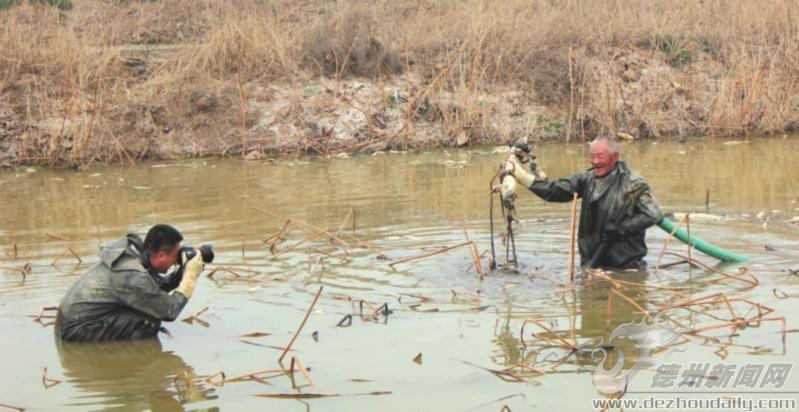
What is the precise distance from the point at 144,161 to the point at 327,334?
11.6m

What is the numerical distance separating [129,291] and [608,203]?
424 cm

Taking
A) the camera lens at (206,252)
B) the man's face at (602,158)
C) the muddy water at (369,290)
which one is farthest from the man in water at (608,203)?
the camera lens at (206,252)

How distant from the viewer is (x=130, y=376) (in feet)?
22.8

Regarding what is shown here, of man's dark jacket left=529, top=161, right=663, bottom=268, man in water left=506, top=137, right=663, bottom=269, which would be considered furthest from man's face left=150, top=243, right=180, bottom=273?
man's dark jacket left=529, top=161, right=663, bottom=268

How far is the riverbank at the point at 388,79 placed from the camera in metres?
18.8

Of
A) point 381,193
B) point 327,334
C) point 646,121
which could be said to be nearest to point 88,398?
point 327,334

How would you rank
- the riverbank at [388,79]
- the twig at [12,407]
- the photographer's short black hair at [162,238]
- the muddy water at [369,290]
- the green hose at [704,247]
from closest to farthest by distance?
the twig at [12,407]
the muddy water at [369,290]
the photographer's short black hair at [162,238]
the green hose at [704,247]
the riverbank at [388,79]

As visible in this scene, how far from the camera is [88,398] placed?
6508mm

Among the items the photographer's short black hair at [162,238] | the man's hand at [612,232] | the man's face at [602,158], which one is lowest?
the man's hand at [612,232]

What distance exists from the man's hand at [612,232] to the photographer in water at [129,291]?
3654 millimetres

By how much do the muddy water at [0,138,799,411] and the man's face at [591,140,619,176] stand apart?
39.5 inches

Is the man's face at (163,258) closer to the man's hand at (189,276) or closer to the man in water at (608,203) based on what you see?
the man's hand at (189,276)

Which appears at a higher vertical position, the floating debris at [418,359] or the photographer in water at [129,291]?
the photographer in water at [129,291]

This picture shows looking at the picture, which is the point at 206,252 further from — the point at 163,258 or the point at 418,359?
the point at 418,359
